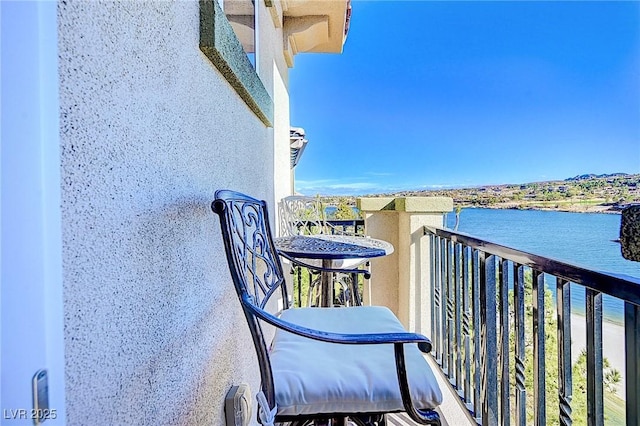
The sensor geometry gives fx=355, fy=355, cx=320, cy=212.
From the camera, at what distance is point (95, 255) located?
0.54 meters

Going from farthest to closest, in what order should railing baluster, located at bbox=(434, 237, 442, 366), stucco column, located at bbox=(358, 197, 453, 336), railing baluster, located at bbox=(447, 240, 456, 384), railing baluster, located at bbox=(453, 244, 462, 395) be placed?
stucco column, located at bbox=(358, 197, 453, 336) < railing baluster, located at bbox=(434, 237, 442, 366) < railing baluster, located at bbox=(447, 240, 456, 384) < railing baluster, located at bbox=(453, 244, 462, 395)

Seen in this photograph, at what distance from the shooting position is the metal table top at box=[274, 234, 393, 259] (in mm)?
1978

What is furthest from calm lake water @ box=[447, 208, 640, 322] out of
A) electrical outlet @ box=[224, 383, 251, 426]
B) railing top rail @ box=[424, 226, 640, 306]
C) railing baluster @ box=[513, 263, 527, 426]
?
electrical outlet @ box=[224, 383, 251, 426]

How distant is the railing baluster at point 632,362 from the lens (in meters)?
0.83

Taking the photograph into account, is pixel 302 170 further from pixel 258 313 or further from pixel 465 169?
pixel 258 313

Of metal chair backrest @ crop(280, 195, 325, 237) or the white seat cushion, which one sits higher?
metal chair backrest @ crop(280, 195, 325, 237)

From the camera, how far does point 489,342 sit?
1.69 meters

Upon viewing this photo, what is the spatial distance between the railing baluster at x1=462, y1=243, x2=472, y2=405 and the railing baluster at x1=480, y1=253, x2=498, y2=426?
25cm

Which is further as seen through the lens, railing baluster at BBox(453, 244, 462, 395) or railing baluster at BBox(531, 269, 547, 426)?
railing baluster at BBox(453, 244, 462, 395)

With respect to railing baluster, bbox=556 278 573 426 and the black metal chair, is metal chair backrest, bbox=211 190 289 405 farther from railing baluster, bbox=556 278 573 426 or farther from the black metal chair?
railing baluster, bbox=556 278 573 426

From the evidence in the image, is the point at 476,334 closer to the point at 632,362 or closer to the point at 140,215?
the point at 632,362

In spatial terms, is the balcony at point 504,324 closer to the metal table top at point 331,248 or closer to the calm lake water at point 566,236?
the calm lake water at point 566,236

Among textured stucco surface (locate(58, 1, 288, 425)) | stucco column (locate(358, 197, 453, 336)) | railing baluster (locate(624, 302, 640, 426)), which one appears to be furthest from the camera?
stucco column (locate(358, 197, 453, 336))

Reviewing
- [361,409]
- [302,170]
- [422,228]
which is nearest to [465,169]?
[302,170]
